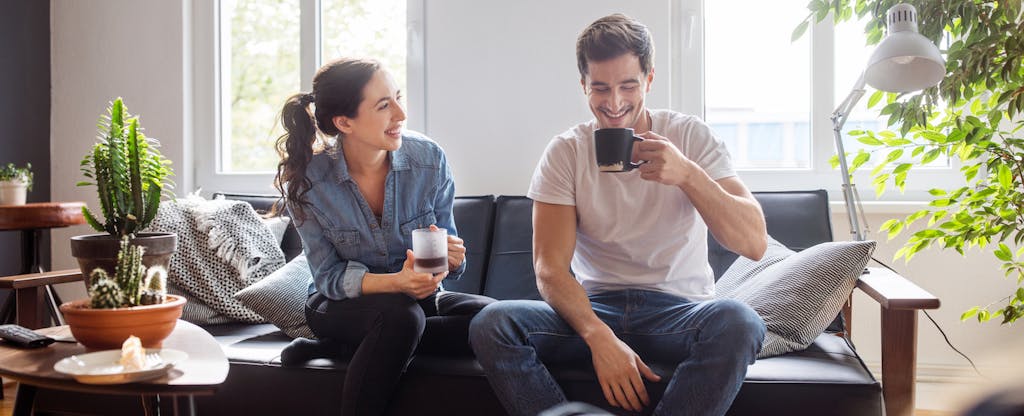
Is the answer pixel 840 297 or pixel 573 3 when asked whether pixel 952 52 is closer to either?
pixel 840 297

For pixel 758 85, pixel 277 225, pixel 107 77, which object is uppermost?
pixel 107 77

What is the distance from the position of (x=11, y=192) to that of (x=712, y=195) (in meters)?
2.48

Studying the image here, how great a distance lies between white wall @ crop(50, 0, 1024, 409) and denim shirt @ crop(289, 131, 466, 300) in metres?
0.88

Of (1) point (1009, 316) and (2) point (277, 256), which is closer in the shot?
(1) point (1009, 316)

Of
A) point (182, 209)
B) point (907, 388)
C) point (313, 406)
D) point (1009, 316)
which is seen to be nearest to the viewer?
point (907, 388)

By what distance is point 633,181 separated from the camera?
5.86 feet

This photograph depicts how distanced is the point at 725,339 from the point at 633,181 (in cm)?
49

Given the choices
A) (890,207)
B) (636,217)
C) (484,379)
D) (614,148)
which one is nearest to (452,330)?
(484,379)

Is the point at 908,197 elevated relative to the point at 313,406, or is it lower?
elevated

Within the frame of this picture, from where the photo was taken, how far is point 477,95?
2.87 m

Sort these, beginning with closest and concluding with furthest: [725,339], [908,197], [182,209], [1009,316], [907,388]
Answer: [725,339], [907,388], [1009,316], [182,209], [908,197]

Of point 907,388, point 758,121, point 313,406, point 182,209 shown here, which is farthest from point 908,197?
point 182,209

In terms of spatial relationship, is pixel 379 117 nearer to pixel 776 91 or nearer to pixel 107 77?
pixel 776 91

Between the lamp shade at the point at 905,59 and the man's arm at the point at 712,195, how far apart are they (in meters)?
0.42
